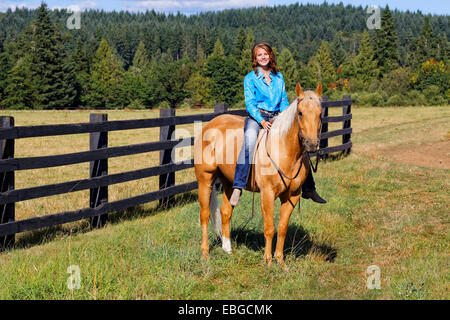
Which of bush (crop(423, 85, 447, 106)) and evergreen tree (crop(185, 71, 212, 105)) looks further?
evergreen tree (crop(185, 71, 212, 105))

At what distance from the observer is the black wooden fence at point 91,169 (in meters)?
5.96

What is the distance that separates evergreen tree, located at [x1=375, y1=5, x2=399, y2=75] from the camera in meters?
79.6

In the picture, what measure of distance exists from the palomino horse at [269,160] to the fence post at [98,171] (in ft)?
6.89

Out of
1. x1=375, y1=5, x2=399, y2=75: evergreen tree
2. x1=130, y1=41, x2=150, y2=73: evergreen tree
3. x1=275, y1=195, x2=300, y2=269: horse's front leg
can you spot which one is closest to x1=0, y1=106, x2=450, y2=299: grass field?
x1=275, y1=195, x2=300, y2=269: horse's front leg

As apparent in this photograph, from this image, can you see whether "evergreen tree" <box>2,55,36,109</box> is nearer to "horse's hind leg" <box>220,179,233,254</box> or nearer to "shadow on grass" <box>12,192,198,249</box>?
"shadow on grass" <box>12,192,198,249</box>

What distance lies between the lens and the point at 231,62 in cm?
9025

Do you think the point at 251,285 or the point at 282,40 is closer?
the point at 251,285

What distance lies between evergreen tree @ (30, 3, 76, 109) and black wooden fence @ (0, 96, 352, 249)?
203ft

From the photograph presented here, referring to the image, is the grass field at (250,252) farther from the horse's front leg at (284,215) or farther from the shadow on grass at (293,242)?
the horse's front leg at (284,215)

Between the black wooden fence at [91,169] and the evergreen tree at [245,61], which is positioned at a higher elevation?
the evergreen tree at [245,61]

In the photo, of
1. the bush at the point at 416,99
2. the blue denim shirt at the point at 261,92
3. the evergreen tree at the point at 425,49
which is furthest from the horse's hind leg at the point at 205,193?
the evergreen tree at the point at 425,49
